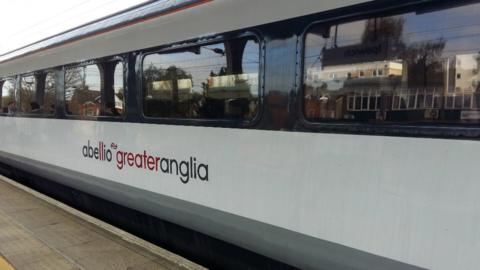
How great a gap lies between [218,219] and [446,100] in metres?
2.00

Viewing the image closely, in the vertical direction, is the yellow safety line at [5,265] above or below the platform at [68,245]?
below

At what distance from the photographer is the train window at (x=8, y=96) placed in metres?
8.04

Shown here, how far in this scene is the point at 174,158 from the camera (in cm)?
412

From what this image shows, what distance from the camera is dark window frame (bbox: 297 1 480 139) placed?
7.57 feet

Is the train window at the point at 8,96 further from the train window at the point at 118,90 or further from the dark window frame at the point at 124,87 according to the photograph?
the train window at the point at 118,90

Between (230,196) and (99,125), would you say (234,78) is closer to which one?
(230,196)

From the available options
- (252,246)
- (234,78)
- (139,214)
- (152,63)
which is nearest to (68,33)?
(152,63)

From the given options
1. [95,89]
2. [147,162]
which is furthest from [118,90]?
[147,162]

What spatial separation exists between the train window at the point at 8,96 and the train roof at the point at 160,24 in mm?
1452

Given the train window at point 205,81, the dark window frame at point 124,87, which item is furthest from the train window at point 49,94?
the train window at point 205,81

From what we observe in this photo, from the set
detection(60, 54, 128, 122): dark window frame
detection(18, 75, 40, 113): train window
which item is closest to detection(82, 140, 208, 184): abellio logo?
detection(60, 54, 128, 122): dark window frame

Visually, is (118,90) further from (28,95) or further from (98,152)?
(28,95)

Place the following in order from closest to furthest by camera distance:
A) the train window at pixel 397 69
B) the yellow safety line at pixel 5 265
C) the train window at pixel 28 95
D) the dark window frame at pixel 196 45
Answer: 1. the train window at pixel 397 69
2. the dark window frame at pixel 196 45
3. the yellow safety line at pixel 5 265
4. the train window at pixel 28 95

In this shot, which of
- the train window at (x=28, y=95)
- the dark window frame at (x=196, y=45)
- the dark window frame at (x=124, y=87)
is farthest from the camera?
the train window at (x=28, y=95)
